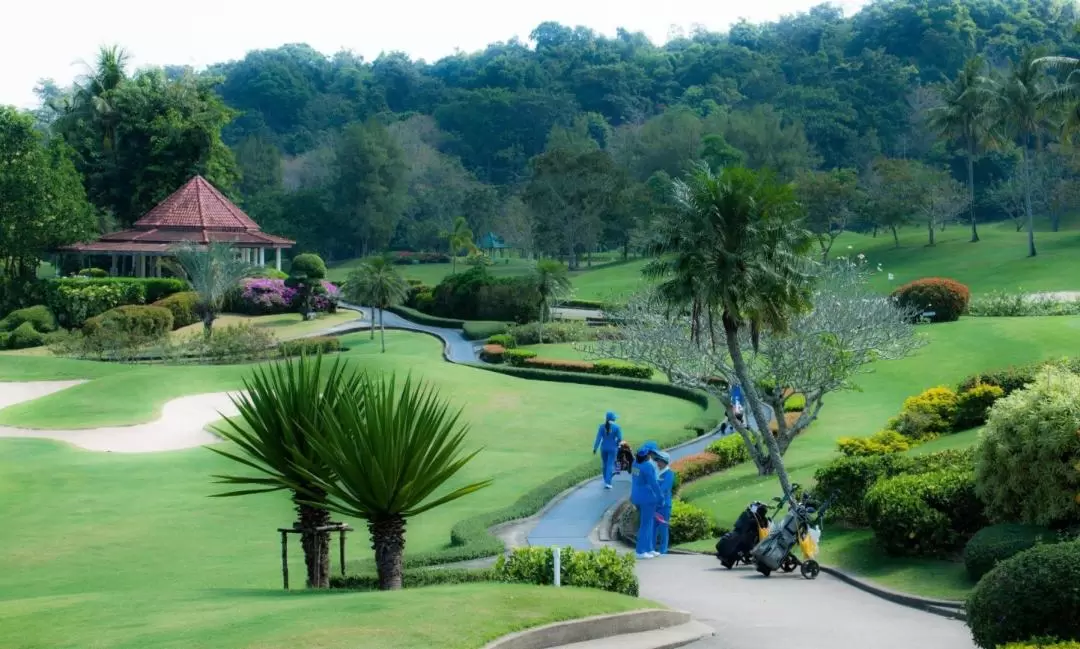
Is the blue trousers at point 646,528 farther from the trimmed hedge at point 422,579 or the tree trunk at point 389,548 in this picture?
the tree trunk at point 389,548

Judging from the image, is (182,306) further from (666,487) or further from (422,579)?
(422,579)

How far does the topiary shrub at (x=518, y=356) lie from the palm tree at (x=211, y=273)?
1571 centimetres

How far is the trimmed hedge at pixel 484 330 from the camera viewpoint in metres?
60.0

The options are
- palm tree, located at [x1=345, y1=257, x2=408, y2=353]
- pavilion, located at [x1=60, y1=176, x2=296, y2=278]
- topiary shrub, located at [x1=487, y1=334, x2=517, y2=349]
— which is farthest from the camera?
pavilion, located at [x1=60, y1=176, x2=296, y2=278]

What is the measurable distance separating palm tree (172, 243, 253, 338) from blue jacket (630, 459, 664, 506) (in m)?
42.6

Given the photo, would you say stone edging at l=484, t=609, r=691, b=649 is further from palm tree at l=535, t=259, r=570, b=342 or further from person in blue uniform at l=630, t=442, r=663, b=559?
palm tree at l=535, t=259, r=570, b=342

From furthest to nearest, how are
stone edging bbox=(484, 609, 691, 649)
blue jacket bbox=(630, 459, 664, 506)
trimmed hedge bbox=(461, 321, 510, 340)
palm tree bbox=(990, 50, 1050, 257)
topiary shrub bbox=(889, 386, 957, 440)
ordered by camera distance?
palm tree bbox=(990, 50, 1050, 257) < trimmed hedge bbox=(461, 321, 510, 340) < topiary shrub bbox=(889, 386, 957, 440) < blue jacket bbox=(630, 459, 664, 506) < stone edging bbox=(484, 609, 691, 649)

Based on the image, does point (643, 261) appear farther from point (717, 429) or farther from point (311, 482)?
point (311, 482)

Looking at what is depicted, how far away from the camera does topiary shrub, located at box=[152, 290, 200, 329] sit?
207 ft

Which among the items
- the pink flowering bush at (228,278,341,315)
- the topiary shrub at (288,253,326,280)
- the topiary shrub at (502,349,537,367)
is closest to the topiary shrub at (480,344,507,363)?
the topiary shrub at (502,349,537,367)

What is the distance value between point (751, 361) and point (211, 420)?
17.9m

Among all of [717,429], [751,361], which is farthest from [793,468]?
[717,429]

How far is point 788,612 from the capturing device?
1405 centimetres

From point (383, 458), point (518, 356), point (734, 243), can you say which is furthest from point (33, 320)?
point (383, 458)
